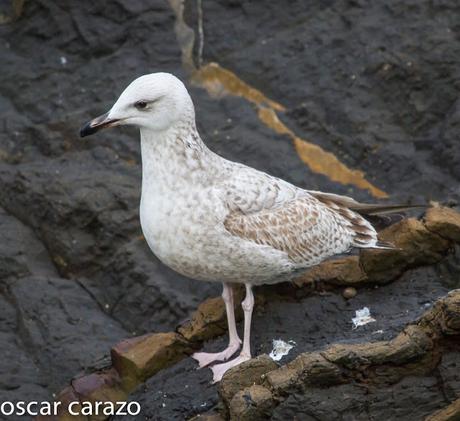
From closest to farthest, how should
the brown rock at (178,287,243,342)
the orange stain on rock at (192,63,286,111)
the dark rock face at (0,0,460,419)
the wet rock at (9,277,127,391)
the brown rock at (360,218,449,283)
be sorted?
the brown rock at (178,287,243,342) < the brown rock at (360,218,449,283) < the wet rock at (9,277,127,391) < the dark rock face at (0,0,460,419) < the orange stain on rock at (192,63,286,111)

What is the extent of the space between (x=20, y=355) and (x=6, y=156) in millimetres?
2566

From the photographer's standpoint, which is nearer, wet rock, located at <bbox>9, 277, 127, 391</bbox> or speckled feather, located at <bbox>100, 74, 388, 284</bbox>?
Result: speckled feather, located at <bbox>100, 74, 388, 284</bbox>

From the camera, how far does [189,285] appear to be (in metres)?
9.95

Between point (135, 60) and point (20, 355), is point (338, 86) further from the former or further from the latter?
point (20, 355)

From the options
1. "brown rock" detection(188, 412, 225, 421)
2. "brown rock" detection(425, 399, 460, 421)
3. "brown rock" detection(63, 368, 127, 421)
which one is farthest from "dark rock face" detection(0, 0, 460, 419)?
"brown rock" detection(425, 399, 460, 421)

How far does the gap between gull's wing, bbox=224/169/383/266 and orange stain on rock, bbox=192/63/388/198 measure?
200 cm

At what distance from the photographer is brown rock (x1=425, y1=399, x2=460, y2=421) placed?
21.0ft

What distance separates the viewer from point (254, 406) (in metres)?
6.45

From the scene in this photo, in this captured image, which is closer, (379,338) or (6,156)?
(379,338)

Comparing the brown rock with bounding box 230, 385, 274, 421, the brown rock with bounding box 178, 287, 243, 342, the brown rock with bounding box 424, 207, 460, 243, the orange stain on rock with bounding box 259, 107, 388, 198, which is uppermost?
the brown rock with bounding box 230, 385, 274, 421

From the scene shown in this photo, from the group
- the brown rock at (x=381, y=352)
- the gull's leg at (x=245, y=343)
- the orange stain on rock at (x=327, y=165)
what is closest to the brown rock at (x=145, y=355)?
the gull's leg at (x=245, y=343)

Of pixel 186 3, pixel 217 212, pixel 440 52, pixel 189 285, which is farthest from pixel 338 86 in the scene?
pixel 217 212

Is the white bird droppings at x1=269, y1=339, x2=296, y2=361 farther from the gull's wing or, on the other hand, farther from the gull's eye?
the gull's eye

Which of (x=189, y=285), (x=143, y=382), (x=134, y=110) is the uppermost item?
(x=134, y=110)
